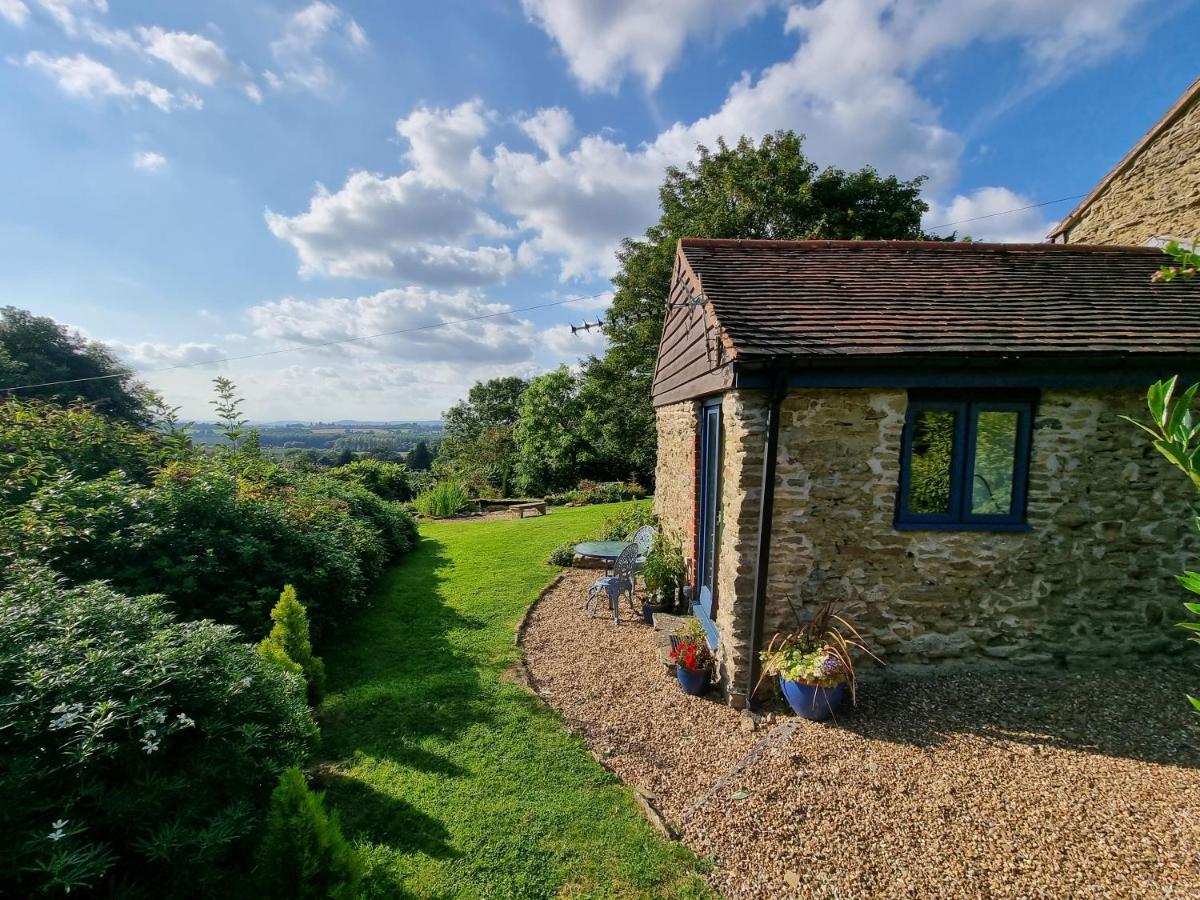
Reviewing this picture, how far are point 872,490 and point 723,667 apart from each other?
2326 millimetres

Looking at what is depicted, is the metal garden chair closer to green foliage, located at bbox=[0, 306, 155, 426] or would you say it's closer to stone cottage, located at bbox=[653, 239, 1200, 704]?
stone cottage, located at bbox=[653, 239, 1200, 704]

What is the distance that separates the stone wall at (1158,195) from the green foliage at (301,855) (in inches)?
483

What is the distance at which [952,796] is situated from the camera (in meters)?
3.54

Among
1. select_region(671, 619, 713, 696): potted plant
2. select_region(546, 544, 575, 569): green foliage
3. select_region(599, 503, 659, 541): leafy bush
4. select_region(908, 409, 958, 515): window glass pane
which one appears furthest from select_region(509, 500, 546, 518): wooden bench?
select_region(908, 409, 958, 515): window glass pane

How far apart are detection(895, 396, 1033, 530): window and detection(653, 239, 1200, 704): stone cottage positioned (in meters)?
0.02

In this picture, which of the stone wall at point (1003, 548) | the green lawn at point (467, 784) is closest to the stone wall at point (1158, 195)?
the stone wall at point (1003, 548)

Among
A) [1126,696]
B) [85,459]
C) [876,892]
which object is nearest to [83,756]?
[876,892]

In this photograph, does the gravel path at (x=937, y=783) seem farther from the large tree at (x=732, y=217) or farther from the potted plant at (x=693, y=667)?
the large tree at (x=732, y=217)

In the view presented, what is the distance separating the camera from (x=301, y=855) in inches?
94.3

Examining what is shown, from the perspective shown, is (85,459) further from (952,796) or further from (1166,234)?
(1166,234)

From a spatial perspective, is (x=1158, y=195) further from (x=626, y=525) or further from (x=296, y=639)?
(x=296, y=639)

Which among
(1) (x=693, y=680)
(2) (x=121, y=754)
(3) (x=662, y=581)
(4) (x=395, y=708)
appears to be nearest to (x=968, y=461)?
(1) (x=693, y=680)

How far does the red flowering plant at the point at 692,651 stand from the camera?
A: 5.18 meters

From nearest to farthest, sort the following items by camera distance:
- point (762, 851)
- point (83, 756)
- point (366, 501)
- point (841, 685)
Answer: point (83, 756) → point (762, 851) → point (841, 685) → point (366, 501)
